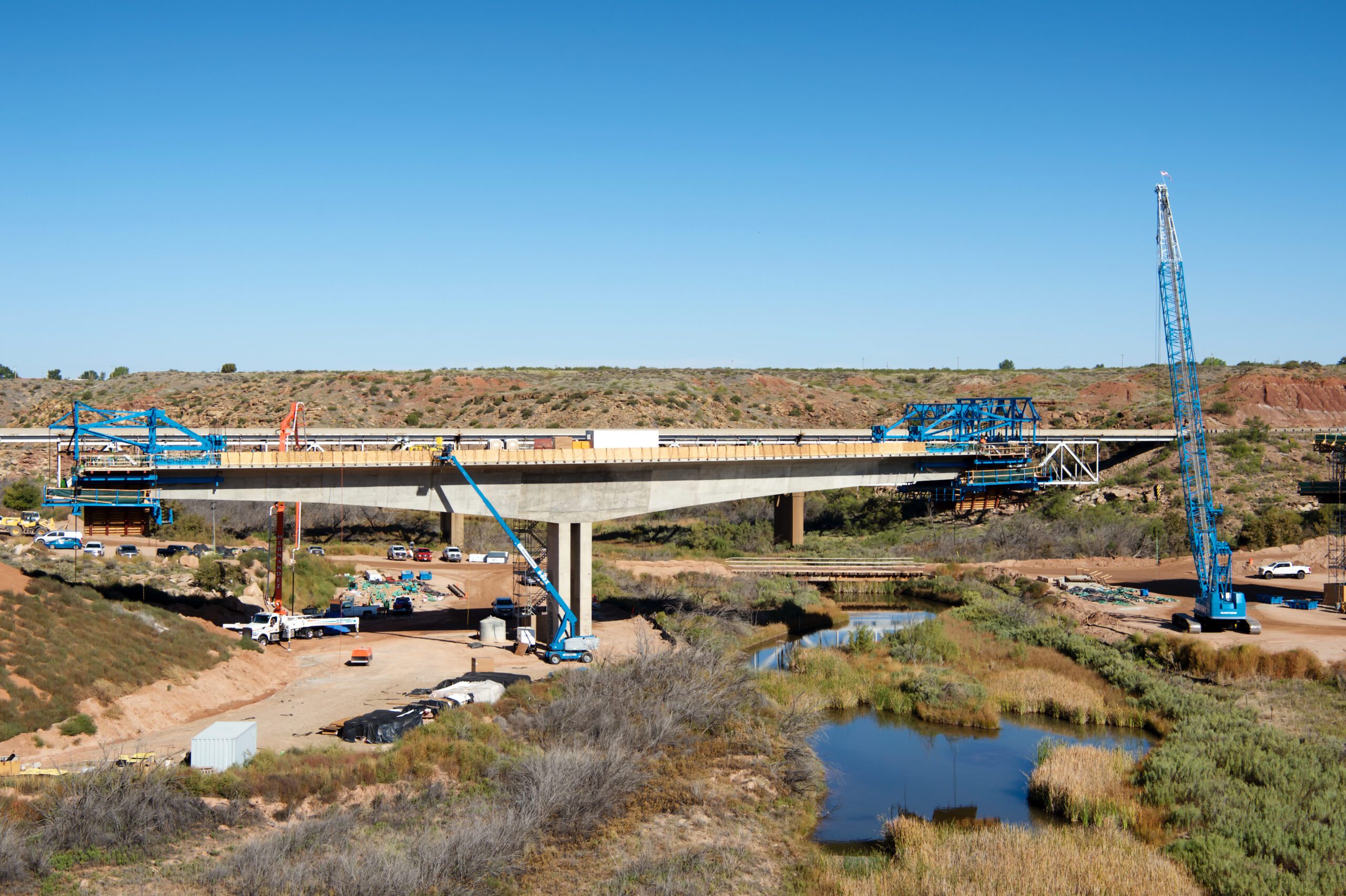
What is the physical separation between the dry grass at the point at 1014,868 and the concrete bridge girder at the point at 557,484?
21461mm

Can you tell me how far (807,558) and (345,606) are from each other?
3042 centimetres

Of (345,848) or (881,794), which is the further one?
(881,794)

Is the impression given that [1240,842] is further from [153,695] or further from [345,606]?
[345,606]

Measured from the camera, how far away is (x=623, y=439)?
1684 inches

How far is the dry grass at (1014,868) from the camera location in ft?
66.9

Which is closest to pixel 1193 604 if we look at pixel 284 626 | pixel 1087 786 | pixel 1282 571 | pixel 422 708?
pixel 1282 571

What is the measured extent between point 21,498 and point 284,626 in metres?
41.1

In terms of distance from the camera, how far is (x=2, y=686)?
28297 mm

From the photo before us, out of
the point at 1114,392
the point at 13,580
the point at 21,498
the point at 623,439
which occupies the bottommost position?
the point at 13,580

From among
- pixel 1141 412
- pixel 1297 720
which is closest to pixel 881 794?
pixel 1297 720

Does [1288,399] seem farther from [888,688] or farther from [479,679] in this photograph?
[479,679]

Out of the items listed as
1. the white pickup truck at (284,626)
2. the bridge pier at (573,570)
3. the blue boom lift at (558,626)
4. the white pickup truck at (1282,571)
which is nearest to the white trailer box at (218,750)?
the blue boom lift at (558,626)

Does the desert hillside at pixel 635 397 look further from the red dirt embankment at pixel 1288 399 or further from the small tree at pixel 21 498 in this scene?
the small tree at pixel 21 498

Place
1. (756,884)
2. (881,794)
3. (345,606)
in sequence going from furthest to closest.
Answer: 1. (345,606)
2. (881,794)
3. (756,884)
